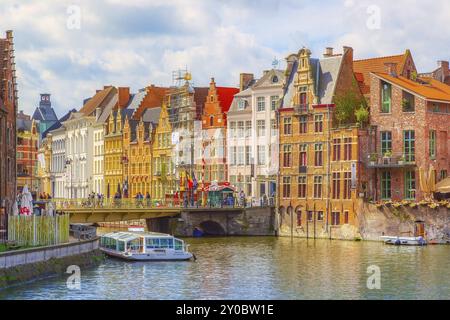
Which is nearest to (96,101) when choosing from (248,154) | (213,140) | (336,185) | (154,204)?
(213,140)

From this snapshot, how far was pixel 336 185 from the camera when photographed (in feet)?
293

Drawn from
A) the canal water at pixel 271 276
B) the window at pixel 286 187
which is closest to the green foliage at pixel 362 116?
the window at pixel 286 187

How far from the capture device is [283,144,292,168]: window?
94.2 meters

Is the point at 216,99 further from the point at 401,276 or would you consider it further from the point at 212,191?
the point at 401,276

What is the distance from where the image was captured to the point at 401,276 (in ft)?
191

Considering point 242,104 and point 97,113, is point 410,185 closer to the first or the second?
point 242,104

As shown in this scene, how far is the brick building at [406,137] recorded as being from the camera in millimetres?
84188

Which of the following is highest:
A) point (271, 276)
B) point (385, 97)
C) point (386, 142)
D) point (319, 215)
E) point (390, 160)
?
point (385, 97)

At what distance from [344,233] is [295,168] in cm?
881

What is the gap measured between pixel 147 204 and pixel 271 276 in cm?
3601

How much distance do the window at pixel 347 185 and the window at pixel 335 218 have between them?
1569mm

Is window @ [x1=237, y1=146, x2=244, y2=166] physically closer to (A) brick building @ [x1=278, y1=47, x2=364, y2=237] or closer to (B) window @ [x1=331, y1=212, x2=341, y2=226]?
(A) brick building @ [x1=278, y1=47, x2=364, y2=237]

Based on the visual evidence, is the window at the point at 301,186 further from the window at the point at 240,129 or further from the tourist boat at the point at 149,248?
the tourist boat at the point at 149,248

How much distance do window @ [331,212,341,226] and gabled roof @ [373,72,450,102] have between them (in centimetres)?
1103
